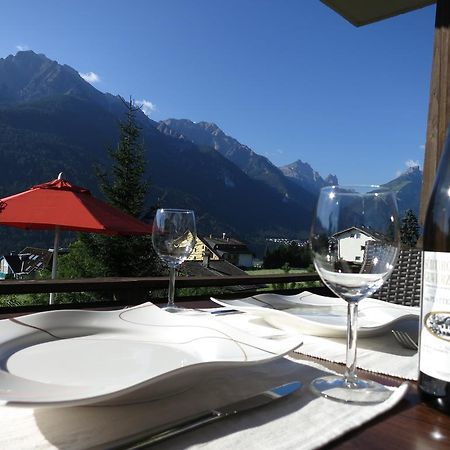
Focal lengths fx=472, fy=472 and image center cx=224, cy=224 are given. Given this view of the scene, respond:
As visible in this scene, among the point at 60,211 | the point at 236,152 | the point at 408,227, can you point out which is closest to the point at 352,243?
the point at 408,227

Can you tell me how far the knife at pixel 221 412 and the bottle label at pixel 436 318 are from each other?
12 cm

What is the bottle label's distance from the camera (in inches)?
16.5

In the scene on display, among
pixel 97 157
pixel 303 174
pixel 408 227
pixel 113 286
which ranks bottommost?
pixel 113 286

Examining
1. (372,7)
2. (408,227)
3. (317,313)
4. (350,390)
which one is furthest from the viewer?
(372,7)

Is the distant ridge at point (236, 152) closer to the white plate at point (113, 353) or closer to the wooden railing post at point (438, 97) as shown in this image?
the wooden railing post at point (438, 97)

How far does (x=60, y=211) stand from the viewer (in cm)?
399

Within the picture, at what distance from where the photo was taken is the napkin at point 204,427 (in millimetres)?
323

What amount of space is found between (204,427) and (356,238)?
0.82 feet

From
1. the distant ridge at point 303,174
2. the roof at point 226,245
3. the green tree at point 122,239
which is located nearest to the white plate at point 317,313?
the green tree at point 122,239

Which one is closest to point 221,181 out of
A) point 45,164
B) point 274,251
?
point 45,164

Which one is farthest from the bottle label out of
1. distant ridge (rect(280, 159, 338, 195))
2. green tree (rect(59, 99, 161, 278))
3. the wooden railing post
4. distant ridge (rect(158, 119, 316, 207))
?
distant ridge (rect(280, 159, 338, 195))

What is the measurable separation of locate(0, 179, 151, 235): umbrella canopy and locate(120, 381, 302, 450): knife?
361 cm

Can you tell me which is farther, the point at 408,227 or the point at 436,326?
the point at 408,227

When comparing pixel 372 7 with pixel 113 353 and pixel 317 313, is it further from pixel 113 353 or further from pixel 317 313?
pixel 113 353
